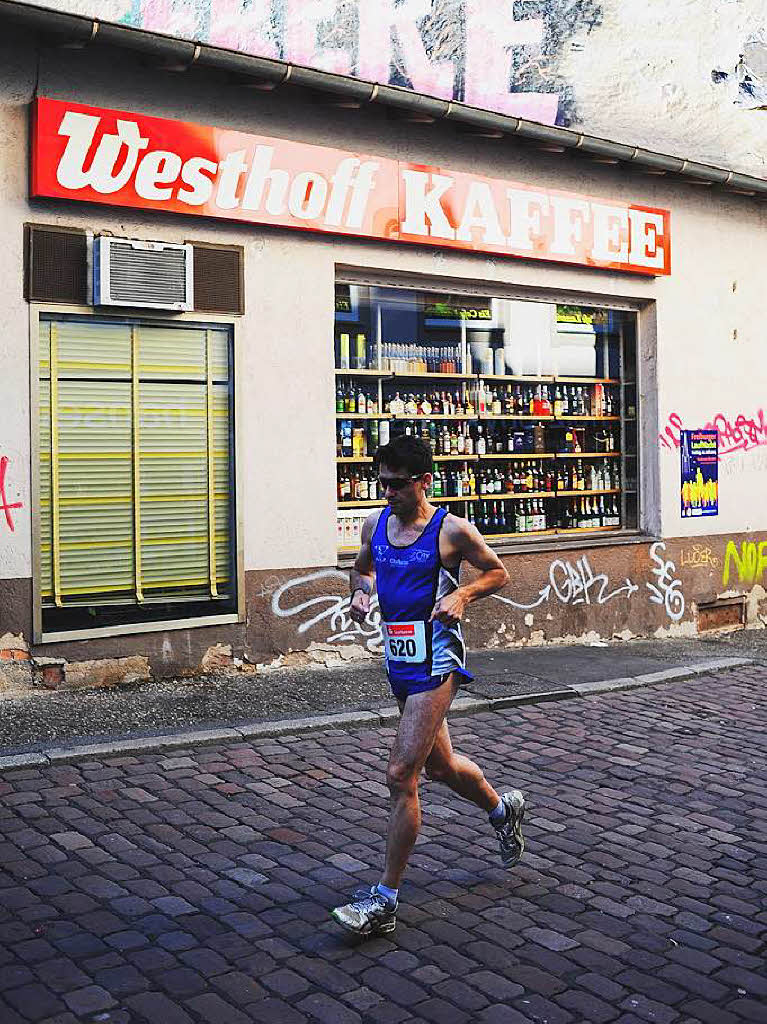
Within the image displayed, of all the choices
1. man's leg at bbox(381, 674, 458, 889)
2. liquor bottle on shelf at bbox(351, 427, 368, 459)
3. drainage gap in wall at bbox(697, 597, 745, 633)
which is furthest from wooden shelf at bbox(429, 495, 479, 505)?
man's leg at bbox(381, 674, 458, 889)

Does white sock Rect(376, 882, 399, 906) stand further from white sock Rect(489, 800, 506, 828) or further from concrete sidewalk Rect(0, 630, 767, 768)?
concrete sidewalk Rect(0, 630, 767, 768)

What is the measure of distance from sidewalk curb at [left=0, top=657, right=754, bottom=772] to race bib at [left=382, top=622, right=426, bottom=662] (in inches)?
110

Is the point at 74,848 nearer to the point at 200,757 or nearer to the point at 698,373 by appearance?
the point at 200,757

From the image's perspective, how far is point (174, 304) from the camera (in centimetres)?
873

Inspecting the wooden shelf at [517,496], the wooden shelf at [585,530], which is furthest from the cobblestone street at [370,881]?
the wooden shelf at [585,530]

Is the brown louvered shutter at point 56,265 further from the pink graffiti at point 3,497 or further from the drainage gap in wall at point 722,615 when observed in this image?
the drainage gap in wall at point 722,615

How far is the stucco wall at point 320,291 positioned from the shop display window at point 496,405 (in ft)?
0.95

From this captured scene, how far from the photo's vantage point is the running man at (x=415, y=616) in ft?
14.9

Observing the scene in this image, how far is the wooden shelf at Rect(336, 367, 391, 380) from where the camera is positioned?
10203 millimetres

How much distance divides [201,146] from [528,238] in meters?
3.47

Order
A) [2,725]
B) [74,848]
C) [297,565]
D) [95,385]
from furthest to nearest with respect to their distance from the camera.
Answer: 1. [297,565]
2. [95,385]
3. [2,725]
4. [74,848]

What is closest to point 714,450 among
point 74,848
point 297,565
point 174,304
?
point 297,565

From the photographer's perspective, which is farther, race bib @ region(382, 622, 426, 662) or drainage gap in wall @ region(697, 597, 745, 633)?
drainage gap in wall @ region(697, 597, 745, 633)

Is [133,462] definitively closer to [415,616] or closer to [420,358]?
[420,358]
